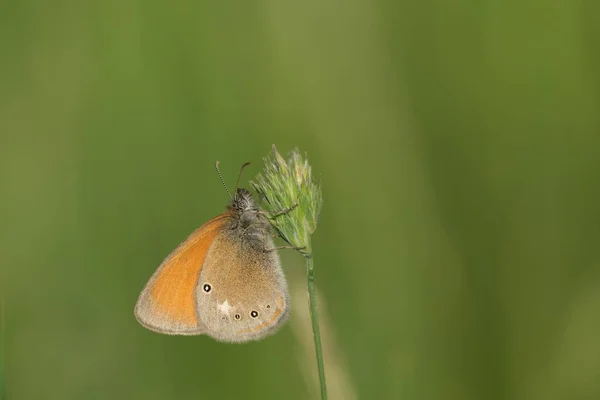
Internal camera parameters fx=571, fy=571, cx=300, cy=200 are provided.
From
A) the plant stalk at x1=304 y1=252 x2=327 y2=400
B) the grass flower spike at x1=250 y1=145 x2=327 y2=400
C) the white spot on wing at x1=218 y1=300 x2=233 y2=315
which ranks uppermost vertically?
the grass flower spike at x1=250 y1=145 x2=327 y2=400

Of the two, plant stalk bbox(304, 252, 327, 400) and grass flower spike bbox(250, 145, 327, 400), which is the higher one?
grass flower spike bbox(250, 145, 327, 400)

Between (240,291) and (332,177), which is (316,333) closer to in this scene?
(240,291)

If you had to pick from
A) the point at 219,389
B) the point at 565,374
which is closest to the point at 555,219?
the point at 565,374

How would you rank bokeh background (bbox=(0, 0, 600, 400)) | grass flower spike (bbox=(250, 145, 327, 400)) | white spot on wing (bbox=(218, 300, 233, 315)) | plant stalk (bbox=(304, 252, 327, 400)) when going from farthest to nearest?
bokeh background (bbox=(0, 0, 600, 400)) → white spot on wing (bbox=(218, 300, 233, 315)) → grass flower spike (bbox=(250, 145, 327, 400)) → plant stalk (bbox=(304, 252, 327, 400))

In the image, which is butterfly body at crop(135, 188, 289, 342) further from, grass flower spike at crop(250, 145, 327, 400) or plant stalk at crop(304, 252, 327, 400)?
plant stalk at crop(304, 252, 327, 400)

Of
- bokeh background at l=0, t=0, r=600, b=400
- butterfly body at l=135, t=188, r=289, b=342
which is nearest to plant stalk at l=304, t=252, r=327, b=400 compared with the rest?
butterfly body at l=135, t=188, r=289, b=342

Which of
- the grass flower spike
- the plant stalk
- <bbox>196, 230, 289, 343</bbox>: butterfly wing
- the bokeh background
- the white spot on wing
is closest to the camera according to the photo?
the plant stalk

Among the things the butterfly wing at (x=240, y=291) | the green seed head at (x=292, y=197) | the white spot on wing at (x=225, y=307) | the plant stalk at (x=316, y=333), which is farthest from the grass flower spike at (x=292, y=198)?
the white spot on wing at (x=225, y=307)
